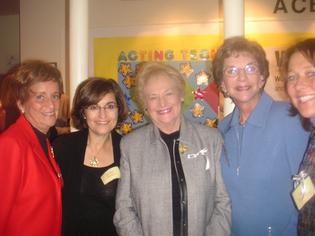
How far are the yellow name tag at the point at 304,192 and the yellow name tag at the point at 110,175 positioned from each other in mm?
1148

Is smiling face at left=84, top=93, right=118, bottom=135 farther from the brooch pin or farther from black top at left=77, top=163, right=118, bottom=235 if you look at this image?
the brooch pin

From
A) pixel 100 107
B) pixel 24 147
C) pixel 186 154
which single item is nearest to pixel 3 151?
pixel 24 147

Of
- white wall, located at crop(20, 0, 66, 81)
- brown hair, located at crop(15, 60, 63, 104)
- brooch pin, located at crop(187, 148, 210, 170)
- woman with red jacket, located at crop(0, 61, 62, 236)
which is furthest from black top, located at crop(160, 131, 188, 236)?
white wall, located at crop(20, 0, 66, 81)

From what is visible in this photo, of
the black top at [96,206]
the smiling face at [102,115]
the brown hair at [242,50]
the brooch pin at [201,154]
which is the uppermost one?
the brown hair at [242,50]

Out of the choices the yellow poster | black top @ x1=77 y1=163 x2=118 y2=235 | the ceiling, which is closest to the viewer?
black top @ x1=77 y1=163 x2=118 y2=235

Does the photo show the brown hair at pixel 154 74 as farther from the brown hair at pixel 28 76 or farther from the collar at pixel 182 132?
the brown hair at pixel 28 76

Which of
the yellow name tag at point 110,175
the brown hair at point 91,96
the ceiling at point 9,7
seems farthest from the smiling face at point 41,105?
the ceiling at point 9,7

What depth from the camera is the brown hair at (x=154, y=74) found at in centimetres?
204

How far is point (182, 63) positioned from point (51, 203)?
328cm

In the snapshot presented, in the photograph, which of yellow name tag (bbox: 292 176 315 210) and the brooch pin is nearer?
yellow name tag (bbox: 292 176 315 210)

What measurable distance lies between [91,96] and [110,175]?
58 centimetres

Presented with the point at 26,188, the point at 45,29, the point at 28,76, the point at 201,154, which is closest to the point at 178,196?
the point at 201,154

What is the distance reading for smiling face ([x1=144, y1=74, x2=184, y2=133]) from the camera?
1.99 metres

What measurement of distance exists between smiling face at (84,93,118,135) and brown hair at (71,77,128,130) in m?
0.03
